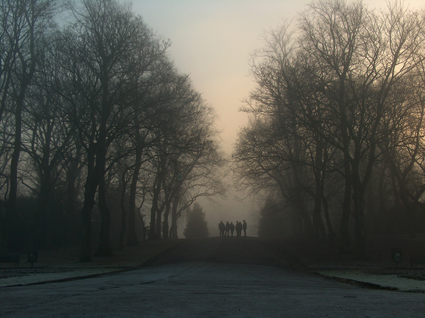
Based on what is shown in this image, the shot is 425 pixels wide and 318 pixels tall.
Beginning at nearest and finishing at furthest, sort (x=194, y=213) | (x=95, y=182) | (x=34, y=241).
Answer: (x=95, y=182)
(x=34, y=241)
(x=194, y=213)

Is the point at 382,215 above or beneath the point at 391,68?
beneath

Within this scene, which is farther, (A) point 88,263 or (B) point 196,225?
(B) point 196,225

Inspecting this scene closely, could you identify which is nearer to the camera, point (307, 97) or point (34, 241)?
point (307, 97)

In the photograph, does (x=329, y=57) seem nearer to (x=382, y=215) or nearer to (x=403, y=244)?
(x=403, y=244)

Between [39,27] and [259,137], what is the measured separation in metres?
17.3

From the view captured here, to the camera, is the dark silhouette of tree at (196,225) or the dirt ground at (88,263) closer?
the dirt ground at (88,263)

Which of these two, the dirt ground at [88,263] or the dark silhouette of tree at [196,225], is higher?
the dark silhouette of tree at [196,225]

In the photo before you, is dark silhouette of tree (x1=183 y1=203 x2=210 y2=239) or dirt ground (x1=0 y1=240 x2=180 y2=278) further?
dark silhouette of tree (x1=183 y1=203 x2=210 y2=239)

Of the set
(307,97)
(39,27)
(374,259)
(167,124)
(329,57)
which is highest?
(39,27)

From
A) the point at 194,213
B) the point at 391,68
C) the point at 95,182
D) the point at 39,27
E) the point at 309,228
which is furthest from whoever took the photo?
the point at 194,213

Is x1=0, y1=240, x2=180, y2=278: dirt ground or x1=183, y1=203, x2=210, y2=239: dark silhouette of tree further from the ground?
x1=183, y1=203, x2=210, y2=239: dark silhouette of tree

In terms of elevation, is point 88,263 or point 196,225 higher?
point 196,225

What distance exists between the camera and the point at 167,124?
2380 centimetres

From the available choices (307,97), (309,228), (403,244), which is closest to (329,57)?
(307,97)
